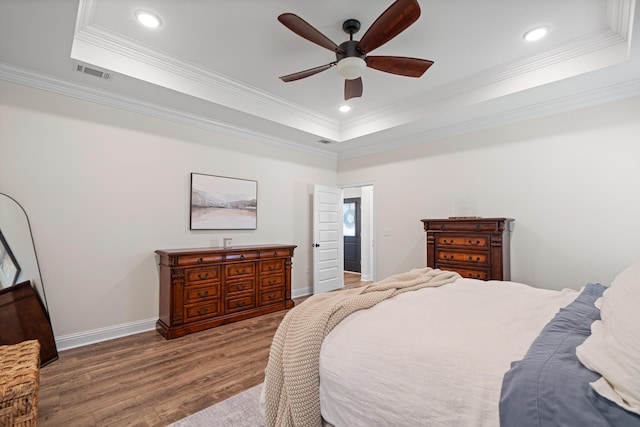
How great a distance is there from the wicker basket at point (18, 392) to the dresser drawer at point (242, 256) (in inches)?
83.9

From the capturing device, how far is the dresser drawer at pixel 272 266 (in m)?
4.16

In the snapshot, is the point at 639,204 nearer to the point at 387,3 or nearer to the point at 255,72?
the point at 387,3

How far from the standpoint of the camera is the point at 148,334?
342 centimetres

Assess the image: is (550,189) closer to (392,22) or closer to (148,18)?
(392,22)

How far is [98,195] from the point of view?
323 centimetres

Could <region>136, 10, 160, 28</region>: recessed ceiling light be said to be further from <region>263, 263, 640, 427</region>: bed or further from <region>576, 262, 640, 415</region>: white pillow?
<region>576, 262, 640, 415</region>: white pillow

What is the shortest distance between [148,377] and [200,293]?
3.73 feet

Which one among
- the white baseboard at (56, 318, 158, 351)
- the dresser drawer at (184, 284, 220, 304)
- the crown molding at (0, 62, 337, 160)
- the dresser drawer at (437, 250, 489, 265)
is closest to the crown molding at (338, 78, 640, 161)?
the dresser drawer at (437, 250, 489, 265)

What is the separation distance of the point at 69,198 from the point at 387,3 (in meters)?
3.53

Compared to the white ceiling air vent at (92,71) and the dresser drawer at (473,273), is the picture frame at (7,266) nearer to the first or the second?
the white ceiling air vent at (92,71)

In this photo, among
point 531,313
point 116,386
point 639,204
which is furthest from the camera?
point 639,204

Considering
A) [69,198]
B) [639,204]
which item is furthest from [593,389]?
[69,198]

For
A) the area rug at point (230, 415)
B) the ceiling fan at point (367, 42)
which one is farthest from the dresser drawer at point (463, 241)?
the area rug at point (230, 415)

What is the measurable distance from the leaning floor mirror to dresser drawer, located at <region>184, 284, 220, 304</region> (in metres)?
1.19
